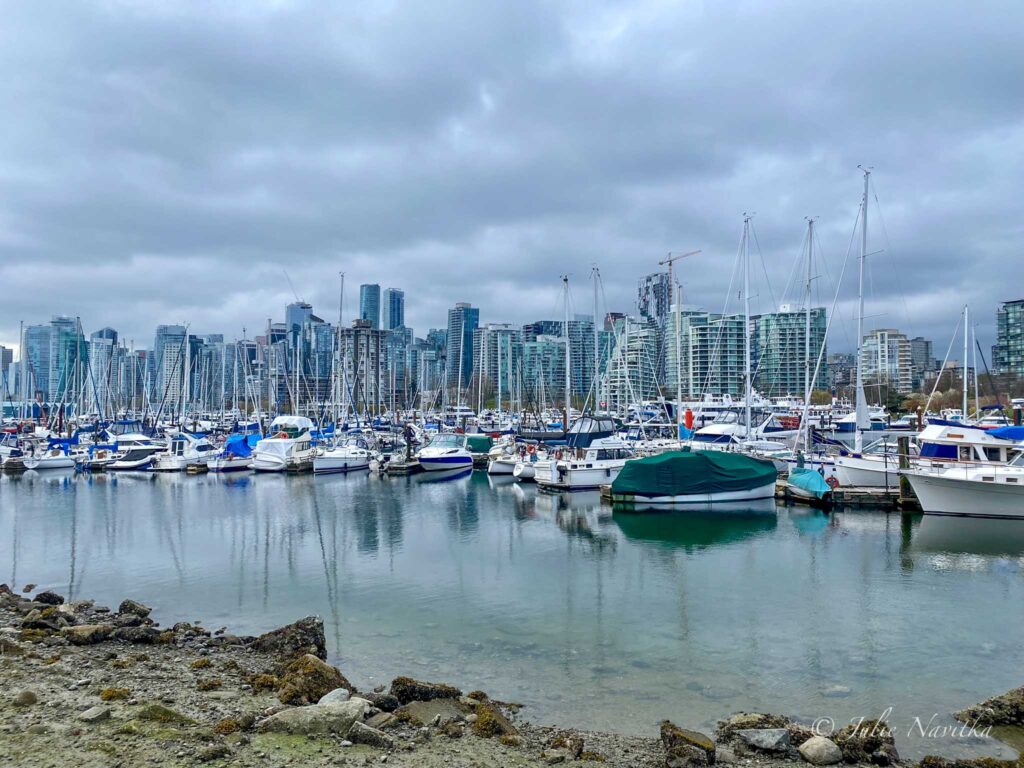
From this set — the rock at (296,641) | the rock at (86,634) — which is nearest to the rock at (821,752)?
the rock at (296,641)

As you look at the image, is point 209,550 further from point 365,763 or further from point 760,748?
point 760,748

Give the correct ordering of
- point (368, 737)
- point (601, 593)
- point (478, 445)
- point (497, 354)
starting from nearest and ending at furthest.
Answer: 1. point (368, 737)
2. point (601, 593)
3. point (478, 445)
4. point (497, 354)

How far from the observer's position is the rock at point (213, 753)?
1090 cm

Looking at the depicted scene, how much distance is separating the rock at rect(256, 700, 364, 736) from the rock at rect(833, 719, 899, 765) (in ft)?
28.4

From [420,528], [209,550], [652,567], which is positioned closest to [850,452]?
[652,567]

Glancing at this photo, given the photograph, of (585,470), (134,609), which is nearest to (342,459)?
(585,470)

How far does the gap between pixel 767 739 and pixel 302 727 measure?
26.9 feet

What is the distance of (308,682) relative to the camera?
48.3ft

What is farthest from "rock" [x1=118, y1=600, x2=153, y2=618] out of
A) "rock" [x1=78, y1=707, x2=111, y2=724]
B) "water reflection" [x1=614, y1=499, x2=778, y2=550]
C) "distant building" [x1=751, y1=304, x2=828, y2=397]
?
"distant building" [x1=751, y1=304, x2=828, y2=397]

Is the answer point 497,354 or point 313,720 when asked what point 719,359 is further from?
point 313,720

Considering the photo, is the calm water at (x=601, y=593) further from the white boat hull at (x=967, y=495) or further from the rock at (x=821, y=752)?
the rock at (x=821, y=752)

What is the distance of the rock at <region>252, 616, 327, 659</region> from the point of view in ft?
59.7

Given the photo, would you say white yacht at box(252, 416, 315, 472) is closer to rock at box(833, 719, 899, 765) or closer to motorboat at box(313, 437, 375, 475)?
motorboat at box(313, 437, 375, 475)

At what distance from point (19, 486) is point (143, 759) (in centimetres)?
5932
